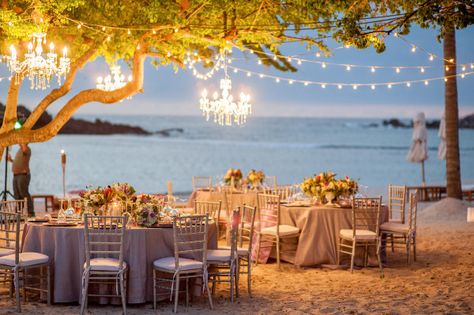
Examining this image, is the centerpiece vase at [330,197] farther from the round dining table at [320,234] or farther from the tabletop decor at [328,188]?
the round dining table at [320,234]

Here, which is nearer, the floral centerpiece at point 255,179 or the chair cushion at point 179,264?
the chair cushion at point 179,264

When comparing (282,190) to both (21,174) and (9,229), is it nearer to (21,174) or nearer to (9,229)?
(21,174)

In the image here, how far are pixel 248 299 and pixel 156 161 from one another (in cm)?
3532

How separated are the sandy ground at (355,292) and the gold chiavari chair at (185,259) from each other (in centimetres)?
24

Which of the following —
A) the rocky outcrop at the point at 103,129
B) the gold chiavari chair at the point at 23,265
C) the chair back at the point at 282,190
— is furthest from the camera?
the rocky outcrop at the point at 103,129

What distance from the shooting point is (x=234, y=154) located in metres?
46.9

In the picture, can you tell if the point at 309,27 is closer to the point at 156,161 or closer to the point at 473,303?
the point at 473,303

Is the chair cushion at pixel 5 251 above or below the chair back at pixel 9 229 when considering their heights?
below

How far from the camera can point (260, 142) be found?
2211 inches

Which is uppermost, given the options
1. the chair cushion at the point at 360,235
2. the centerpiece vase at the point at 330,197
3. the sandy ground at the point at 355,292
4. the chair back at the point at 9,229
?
the centerpiece vase at the point at 330,197

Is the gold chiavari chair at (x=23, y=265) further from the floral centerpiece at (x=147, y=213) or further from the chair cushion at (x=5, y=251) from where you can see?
the floral centerpiece at (x=147, y=213)

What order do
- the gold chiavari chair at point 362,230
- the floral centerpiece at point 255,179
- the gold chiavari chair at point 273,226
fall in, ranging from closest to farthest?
the gold chiavari chair at point 362,230 → the gold chiavari chair at point 273,226 → the floral centerpiece at point 255,179

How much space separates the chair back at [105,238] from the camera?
258 inches

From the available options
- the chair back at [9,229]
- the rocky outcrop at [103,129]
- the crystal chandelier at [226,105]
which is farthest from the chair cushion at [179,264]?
the rocky outcrop at [103,129]
